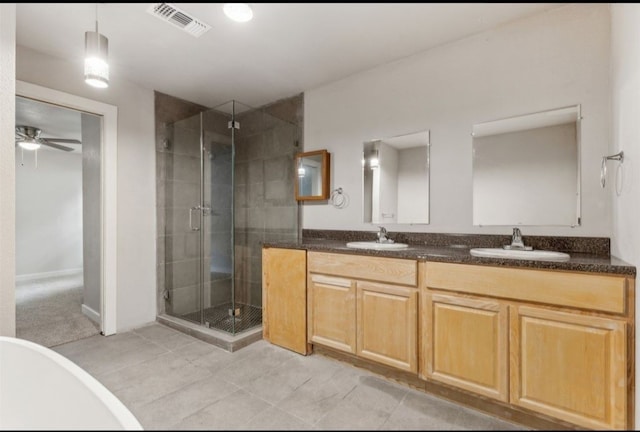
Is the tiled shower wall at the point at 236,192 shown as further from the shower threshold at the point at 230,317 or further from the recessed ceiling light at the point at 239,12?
the recessed ceiling light at the point at 239,12

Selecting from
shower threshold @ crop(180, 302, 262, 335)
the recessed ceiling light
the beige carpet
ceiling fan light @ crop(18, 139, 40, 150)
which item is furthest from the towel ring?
ceiling fan light @ crop(18, 139, 40, 150)

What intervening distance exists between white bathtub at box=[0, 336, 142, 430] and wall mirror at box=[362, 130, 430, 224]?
207 centimetres

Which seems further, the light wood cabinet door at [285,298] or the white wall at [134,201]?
the white wall at [134,201]

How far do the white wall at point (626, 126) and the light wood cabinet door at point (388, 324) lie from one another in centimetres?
92

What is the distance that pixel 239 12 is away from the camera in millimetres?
1625

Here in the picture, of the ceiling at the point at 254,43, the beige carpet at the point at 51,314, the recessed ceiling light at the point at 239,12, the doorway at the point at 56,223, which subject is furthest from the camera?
the doorway at the point at 56,223

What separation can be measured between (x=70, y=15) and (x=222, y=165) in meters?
1.74

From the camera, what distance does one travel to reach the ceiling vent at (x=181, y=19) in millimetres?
1604

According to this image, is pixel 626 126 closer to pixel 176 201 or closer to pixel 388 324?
pixel 388 324

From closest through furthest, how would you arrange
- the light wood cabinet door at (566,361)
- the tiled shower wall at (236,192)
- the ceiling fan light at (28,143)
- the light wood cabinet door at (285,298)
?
1. the light wood cabinet door at (566,361)
2. the light wood cabinet door at (285,298)
3. the tiled shower wall at (236,192)
4. the ceiling fan light at (28,143)

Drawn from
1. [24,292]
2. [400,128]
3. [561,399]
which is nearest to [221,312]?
[400,128]

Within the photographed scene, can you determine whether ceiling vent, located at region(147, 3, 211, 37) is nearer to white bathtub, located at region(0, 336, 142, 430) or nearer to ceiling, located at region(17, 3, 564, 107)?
ceiling, located at region(17, 3, 564, 107)

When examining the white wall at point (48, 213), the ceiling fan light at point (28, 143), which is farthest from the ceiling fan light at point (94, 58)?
the white wall at point (48, 213)

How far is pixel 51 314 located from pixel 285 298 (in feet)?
8.80
